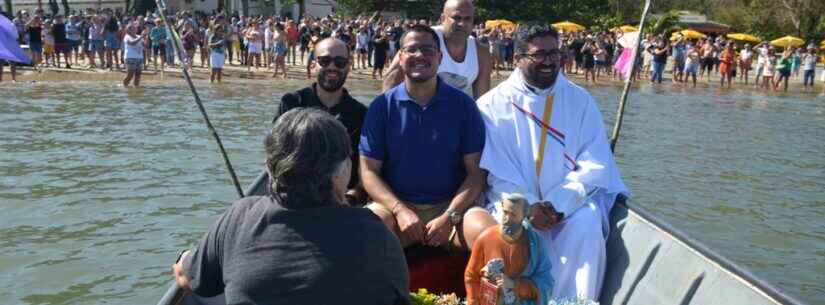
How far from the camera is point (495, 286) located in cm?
404

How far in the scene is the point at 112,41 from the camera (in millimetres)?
24859

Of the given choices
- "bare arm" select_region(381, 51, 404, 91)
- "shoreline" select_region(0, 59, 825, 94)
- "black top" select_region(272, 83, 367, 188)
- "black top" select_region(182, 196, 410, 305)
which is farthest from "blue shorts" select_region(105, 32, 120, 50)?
"black top" select_region(182, 196, 410, 305)

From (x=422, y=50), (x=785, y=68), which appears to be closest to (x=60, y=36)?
(x=422, y=50)

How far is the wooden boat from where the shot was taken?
4.11 meters

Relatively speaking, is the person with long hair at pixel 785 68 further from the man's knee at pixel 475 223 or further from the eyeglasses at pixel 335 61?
the man's knee at pixel 475 223

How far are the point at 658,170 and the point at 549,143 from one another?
29.6ft

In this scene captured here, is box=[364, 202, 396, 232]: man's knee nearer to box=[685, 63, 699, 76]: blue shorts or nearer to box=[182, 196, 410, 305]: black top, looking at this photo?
box=[182, 196, 410, 305]: black top

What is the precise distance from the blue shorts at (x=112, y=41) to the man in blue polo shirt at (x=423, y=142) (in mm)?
21398

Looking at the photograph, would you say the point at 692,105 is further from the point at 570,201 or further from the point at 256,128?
the point at 570,201

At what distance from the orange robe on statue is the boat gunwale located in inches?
35.1

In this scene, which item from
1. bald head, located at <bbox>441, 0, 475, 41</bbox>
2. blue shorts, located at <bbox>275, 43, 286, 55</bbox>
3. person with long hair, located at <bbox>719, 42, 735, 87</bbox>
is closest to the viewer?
bald head, located at <bbox>441, 0, 475, 41</bbox>

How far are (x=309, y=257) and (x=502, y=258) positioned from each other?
67.1 inches

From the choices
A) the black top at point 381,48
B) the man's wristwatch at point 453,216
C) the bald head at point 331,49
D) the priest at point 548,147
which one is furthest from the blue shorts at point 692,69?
the man's wristwatch at point 453,216

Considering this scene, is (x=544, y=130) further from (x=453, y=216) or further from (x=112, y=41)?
(x=112, y=41)
